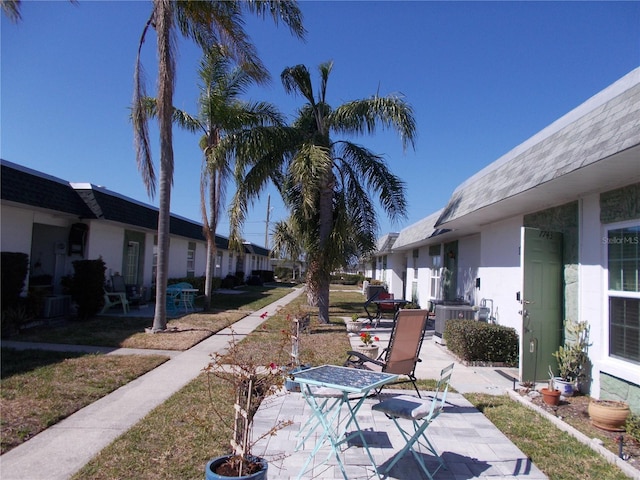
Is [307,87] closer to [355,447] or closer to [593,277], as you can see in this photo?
[593,277]

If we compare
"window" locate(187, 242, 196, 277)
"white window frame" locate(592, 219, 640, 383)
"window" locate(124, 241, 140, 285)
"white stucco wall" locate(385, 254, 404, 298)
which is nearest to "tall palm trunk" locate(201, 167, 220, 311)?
"window" locate(124, 241, 140, 285)

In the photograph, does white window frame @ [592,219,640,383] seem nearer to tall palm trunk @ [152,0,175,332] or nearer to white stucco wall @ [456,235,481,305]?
white stucco wall @ [456,235,481,305]

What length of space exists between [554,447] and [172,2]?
10.6 m

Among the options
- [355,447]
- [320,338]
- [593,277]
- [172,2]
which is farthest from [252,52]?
[355,447]

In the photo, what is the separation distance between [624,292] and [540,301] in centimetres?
136

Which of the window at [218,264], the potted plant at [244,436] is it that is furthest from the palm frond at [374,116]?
the window at [218,264]

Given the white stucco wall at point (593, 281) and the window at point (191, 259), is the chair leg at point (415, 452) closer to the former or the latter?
the white stucco wall at point (593, 281)

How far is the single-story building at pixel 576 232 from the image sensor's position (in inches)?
197

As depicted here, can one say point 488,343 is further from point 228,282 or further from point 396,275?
point 228,282

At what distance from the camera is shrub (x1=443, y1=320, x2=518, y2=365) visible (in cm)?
816

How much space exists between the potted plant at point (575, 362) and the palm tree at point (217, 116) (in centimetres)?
934

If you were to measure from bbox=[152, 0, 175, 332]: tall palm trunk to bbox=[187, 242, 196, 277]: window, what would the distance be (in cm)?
1147

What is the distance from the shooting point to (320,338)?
1049 centimetres

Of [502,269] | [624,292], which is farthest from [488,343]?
[624,292]
